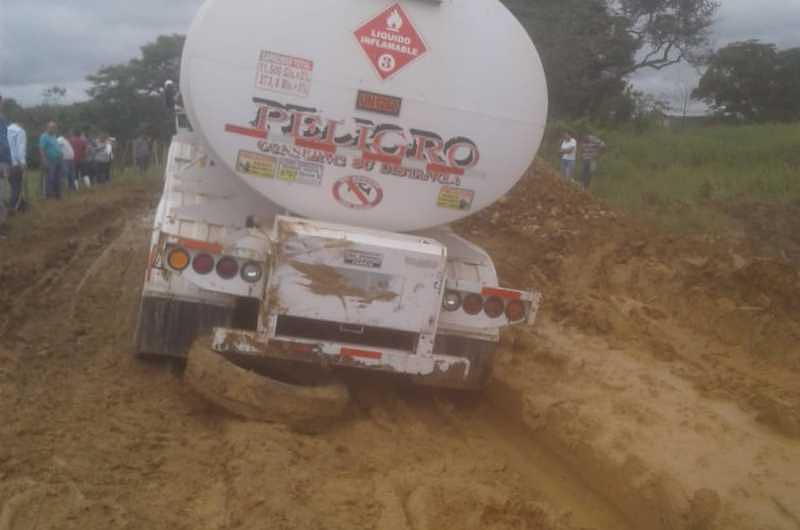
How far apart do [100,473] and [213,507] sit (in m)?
0.60

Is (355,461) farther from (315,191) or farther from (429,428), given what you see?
(315,191)

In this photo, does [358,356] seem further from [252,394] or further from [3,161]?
[3,161]

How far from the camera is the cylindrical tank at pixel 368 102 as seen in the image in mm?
5340

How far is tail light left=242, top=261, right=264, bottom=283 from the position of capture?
547cm

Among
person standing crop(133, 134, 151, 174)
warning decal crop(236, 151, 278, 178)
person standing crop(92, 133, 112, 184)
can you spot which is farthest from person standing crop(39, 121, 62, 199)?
warning decal crop(236, 151, 278, 178)

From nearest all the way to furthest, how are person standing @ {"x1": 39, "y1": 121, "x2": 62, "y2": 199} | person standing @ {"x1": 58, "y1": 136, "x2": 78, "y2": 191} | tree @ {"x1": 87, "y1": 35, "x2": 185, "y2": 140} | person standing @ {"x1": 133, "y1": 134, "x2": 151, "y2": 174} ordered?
person standing @ {"x1": 39, "y1": 121, "x2": 62, "y2": 199} < person standing @ {"x1": 58, "y1": 136, "x2": 78, "y2": 191} < person standing @ {"x1": 133, "y1": 134, "x2": 151, "y2": 174} < tree @ {"x1": 87, "y1": 35, "x2": 185, "y2": 140}

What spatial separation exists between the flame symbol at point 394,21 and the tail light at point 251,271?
157cm

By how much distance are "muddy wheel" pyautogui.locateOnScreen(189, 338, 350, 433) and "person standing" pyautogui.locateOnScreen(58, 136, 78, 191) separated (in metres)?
12.2

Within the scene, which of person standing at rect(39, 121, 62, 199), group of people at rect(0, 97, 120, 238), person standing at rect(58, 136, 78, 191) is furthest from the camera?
person standing at rect(58, 136, 78, 191)

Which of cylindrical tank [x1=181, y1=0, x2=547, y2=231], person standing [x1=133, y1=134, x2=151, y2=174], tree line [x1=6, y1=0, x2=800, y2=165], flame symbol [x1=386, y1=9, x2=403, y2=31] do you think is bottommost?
person standing [x1=133, y1=134, x2=151, y2=174]

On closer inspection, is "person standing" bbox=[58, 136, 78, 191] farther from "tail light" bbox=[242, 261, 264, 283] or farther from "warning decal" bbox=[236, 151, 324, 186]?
"tail light" bbox=[242, 261, 264, 283]

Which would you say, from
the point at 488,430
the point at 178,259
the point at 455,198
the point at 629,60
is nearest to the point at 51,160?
the point at 178,259

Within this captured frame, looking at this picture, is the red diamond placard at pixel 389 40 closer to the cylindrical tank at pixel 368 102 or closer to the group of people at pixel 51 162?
the cylindrical tank at pixel 368 102

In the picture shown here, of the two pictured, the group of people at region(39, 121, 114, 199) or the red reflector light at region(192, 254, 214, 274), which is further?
the group of people at region(39, 121, 114, 199)
